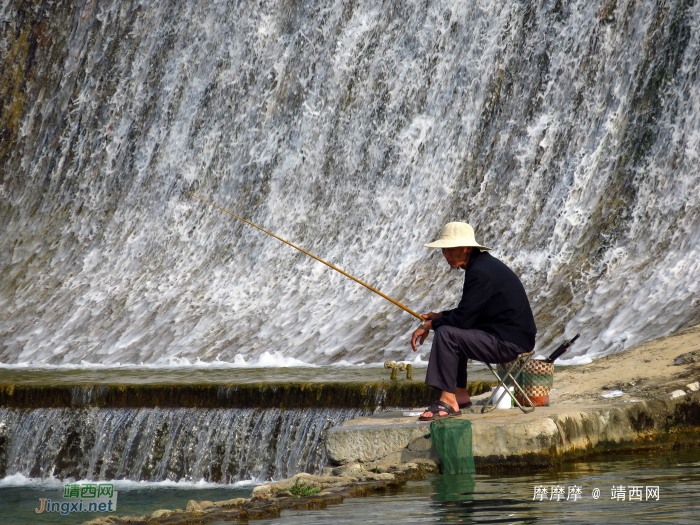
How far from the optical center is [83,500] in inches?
325

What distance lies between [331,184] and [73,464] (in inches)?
391

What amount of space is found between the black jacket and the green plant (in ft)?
4.31

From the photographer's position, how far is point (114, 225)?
849 inches

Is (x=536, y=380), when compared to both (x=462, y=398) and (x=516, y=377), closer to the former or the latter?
(x=516, y=377)

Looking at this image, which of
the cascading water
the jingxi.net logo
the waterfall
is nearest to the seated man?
the waterfall

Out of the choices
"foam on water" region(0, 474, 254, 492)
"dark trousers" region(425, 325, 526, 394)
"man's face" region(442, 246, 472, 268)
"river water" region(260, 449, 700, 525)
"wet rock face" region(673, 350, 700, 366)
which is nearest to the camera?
"river water" region(260, 449, 700, 525)

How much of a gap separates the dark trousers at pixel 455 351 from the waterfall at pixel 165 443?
267 cm

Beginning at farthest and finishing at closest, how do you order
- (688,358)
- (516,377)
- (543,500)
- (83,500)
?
1. (83,500)
2. (688,358)
3. (516,377)
4. (543,500)

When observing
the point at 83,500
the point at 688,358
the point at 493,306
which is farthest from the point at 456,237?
the point at 83,500

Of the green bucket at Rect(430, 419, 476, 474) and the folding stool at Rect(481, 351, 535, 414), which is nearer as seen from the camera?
the green bucket at Rect(430, 419, 476, 474)

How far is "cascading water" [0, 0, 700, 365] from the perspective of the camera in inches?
572

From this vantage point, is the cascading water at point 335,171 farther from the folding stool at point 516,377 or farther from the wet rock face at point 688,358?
the folding stool at point 516,377

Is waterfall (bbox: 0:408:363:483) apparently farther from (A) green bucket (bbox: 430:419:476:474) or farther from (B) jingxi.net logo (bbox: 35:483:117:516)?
(A) green bucket (bbox: 430:419:476:474)

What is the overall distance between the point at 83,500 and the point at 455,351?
3882 mm
